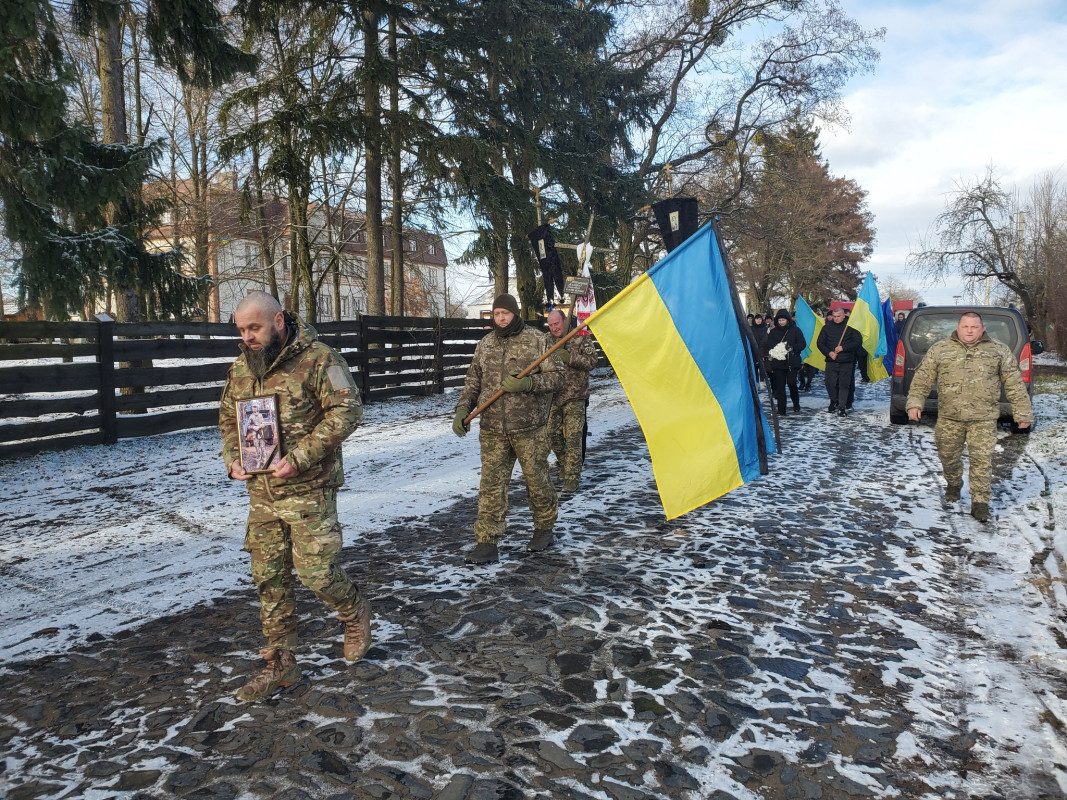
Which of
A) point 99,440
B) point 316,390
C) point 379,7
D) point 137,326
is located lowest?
point 99,440

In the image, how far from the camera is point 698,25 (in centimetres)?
2959

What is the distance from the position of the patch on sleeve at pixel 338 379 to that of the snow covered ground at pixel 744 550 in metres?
1.54

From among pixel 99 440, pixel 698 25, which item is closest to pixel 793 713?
pixel 99 440

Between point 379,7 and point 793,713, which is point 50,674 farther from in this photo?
point 379,7

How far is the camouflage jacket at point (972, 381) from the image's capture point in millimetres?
6707

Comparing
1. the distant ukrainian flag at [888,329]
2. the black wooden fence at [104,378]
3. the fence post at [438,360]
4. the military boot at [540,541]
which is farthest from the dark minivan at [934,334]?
the black wooden fence at [104,378]

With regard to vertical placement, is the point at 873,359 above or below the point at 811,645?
above

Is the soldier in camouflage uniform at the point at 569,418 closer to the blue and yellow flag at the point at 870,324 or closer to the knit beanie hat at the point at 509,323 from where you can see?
the knit beanie hat at the point at 509,323

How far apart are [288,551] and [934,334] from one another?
11212 millimetres

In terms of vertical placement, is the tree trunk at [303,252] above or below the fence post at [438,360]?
above

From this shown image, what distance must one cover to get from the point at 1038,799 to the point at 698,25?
3176 cm

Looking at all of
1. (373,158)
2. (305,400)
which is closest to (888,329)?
(373,158)

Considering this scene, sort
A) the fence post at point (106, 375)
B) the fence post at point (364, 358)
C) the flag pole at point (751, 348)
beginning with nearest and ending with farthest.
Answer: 1. the flag pole at point (751, 348)
2. the fence post at point (106, 375)
3. the fence post at point (364, 358)

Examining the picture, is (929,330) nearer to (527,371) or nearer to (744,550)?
(744,550)
